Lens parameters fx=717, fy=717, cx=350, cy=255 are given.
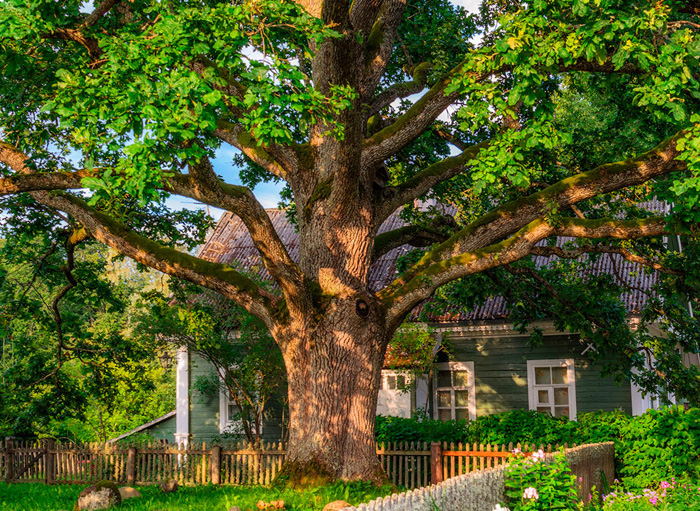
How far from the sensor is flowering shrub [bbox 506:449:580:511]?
27.7 feet

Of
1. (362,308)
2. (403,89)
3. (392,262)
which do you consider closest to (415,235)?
(403,89)

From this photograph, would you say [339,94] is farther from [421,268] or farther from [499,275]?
[499,275]

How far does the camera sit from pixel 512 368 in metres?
19.8

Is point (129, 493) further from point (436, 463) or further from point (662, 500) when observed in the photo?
point (662, 500)

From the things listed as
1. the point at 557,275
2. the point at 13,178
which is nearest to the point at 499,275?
the point at 557,275

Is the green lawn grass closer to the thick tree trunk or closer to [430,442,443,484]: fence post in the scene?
the thick tree trunk

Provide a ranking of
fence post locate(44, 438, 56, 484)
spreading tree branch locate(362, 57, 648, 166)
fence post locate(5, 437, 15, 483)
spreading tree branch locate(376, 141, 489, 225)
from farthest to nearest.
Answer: fence post locate(5, 437, 15, 483) → fence post locate(44, 438, 56, 484) → spreading tree branch locate(376, 141, 489, 225) → spreading tree branch locate(362, 57, 648, 166)

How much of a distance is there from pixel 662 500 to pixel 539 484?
9.96 feet

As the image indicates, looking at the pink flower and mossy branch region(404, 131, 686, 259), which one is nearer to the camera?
the pink flower

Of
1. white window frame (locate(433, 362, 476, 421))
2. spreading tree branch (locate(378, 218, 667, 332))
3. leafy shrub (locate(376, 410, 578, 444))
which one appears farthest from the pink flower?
white window frame (locate(433, 362, 476, 421))

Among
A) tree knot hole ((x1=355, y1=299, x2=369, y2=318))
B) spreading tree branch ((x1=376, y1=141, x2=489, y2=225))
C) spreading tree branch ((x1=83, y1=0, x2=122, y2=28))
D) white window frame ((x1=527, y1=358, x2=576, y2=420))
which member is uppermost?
spreading tree branch ((x1=83, y1=0, x2=122, y2=28))

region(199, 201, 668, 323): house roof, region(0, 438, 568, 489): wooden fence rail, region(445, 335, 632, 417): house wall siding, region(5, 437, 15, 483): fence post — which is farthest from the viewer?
region(445, 335, 632, 417): house wall siding

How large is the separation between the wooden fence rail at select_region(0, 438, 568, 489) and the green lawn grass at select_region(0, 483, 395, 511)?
4.48 ft

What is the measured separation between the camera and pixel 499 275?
49.1 feet
